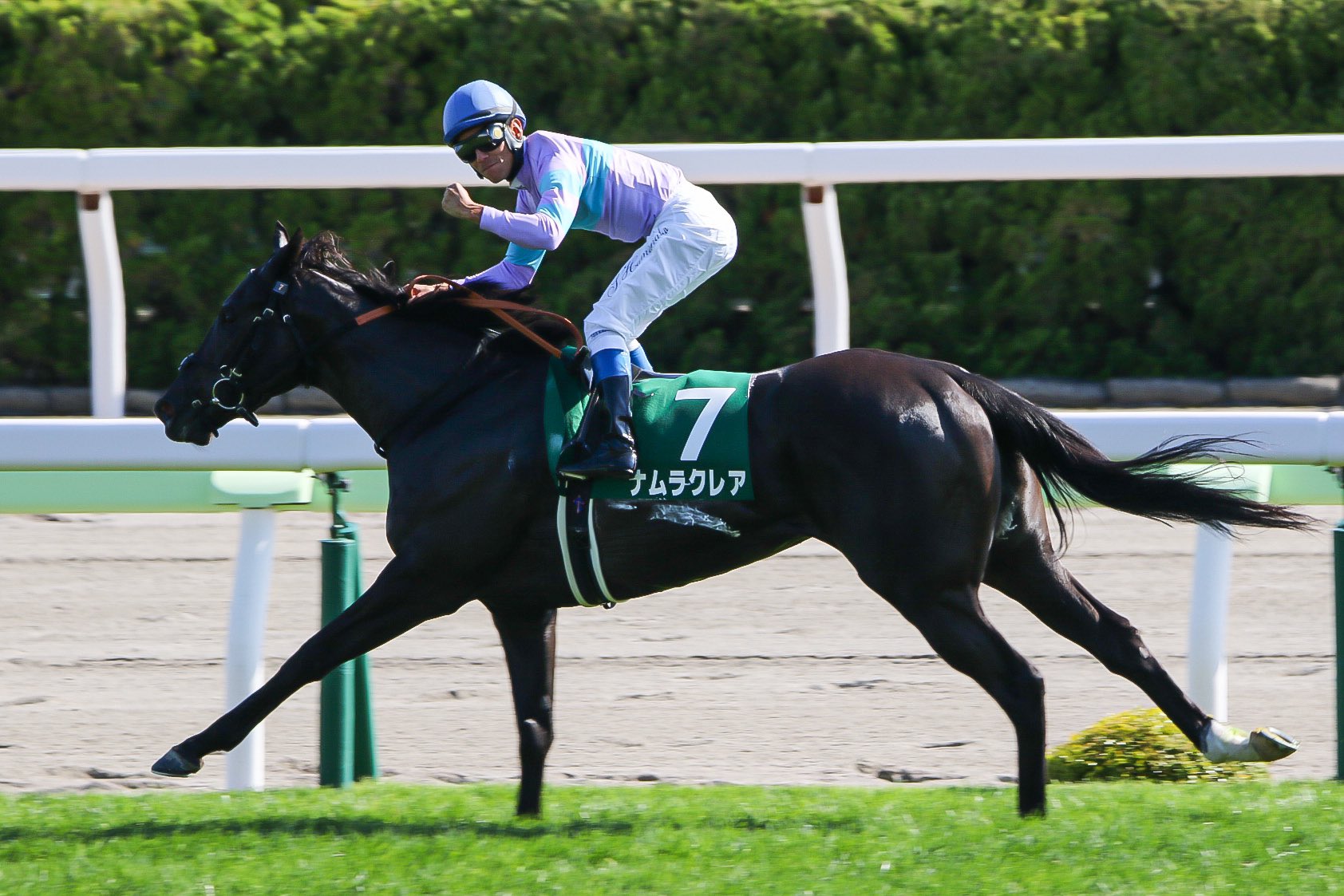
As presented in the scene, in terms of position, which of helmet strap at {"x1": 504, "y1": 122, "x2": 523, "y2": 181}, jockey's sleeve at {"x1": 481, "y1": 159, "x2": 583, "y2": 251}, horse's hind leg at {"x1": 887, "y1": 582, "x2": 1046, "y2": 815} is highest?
helmet strap at {"x1": 504, "y1": 122, "x2": 523, "y2": 181}

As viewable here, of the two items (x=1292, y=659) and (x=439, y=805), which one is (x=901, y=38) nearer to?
(x=1292, y=659)

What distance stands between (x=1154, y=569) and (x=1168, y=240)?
2.49 m

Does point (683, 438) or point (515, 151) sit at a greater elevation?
point (515, 151)

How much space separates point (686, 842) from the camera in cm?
402

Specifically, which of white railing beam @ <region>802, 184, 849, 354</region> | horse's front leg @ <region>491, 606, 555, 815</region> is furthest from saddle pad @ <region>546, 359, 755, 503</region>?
white railing beam @ <region>802, 184, 849, 354</region>

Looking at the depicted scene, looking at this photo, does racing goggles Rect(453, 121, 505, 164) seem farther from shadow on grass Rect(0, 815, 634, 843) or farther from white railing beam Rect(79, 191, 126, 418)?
white railing beam Rect(79, 191, 126, 418)

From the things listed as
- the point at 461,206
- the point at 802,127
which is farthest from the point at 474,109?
the point at 802,127

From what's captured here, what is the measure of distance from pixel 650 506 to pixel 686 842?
0.80 meters

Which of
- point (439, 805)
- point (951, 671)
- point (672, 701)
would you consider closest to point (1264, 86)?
point (951, 671)

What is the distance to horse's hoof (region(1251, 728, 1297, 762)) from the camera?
429 centimetres

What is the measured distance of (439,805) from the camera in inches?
175

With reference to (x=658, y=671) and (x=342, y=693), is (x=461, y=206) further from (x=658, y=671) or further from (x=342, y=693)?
(x=658, y=671)

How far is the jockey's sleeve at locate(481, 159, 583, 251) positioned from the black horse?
431 mm

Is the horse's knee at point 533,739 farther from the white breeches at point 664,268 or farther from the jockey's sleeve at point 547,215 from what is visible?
the jockey's sleeve at point 547,215
